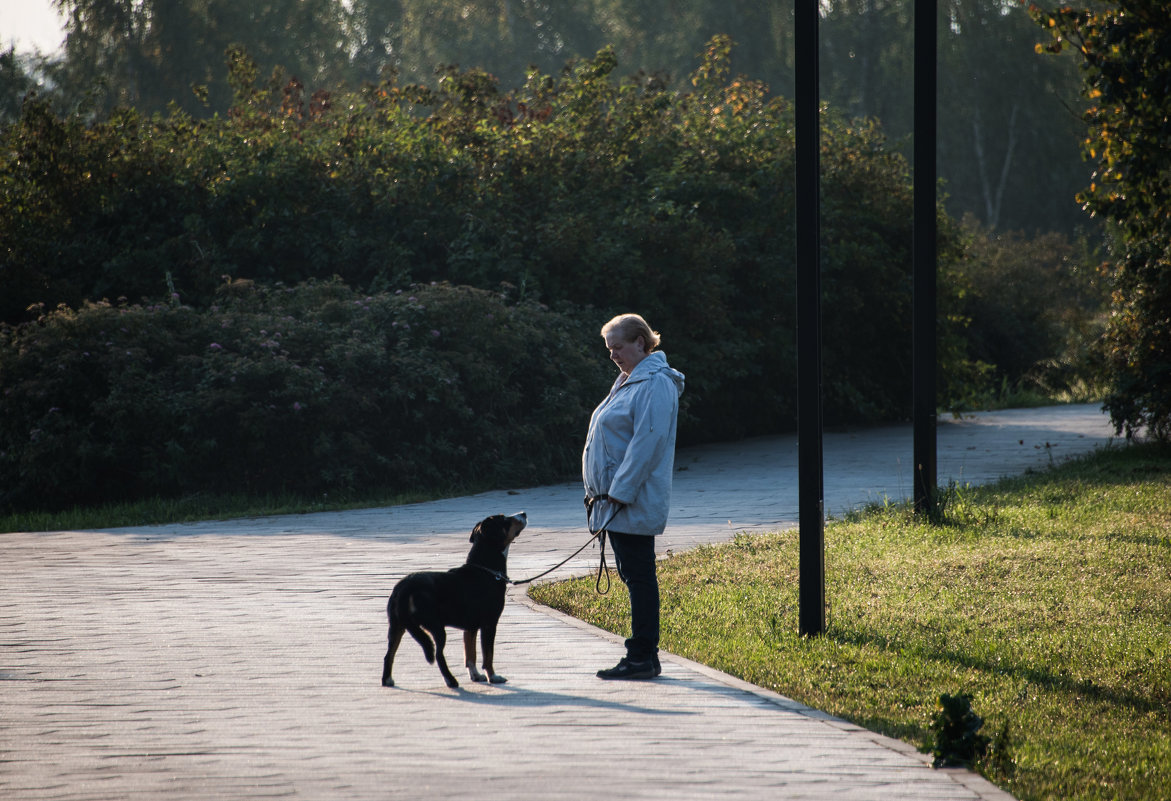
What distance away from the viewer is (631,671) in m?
5.99

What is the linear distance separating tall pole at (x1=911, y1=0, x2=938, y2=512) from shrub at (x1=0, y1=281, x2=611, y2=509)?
202 inches

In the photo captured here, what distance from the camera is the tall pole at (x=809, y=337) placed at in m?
6.85

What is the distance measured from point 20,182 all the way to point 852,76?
43.3 m

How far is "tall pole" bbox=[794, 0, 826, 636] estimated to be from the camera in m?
6.85

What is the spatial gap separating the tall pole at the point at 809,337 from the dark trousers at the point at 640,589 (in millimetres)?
1104

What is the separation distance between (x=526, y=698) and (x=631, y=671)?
59cm

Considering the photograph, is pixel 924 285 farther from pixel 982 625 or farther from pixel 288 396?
pixel 288 396

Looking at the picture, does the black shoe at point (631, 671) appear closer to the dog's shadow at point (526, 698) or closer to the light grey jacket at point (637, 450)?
the dog's shadow at point (526, 698)

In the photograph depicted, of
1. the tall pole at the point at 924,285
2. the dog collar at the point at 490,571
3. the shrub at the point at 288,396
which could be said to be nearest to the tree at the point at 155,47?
the shrub at the point at 288,396

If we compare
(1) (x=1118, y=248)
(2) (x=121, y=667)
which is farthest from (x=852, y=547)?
(1) (x=1118, y=248)

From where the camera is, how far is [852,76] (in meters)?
54.4

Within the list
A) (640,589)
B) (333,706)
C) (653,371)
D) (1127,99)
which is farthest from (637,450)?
(1127,99)

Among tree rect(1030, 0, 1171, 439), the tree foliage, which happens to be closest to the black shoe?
tree rect(1030, 0, 1171, 439)

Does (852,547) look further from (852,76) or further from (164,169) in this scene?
(852,76)
